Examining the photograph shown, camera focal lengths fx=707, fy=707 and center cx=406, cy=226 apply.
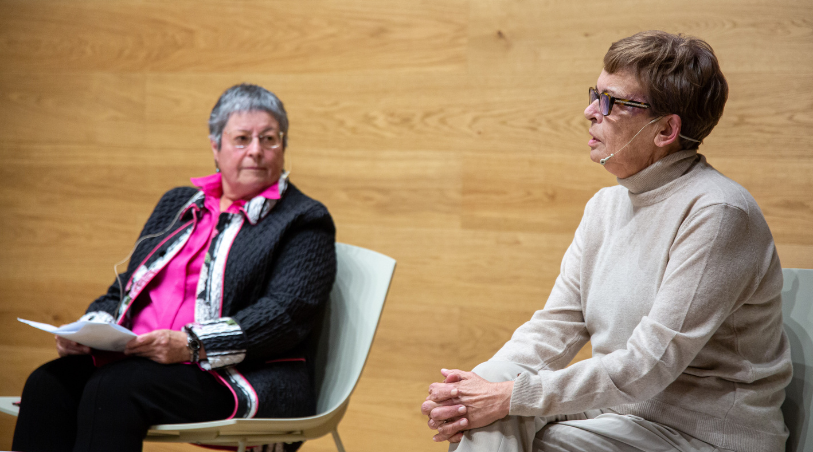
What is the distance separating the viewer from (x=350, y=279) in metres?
1.99

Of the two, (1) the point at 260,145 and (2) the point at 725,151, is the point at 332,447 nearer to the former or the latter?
(1) the point at 260,145

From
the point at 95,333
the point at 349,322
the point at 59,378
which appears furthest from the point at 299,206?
the point at 59,378

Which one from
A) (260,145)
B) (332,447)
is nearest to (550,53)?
(260,145)

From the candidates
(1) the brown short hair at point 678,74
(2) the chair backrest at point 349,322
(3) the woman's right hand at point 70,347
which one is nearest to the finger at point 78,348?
(3) the woman's right hand at point 70,347

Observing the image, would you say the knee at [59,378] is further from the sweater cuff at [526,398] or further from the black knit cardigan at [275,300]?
the sweater cuff at [526,398]

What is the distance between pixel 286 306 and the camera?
1.77m

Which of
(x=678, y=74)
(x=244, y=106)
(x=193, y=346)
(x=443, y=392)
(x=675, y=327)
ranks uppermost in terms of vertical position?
(x=678, y=74)

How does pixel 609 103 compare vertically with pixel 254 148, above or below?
above

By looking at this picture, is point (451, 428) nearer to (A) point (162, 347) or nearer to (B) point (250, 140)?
(A) point (162, 347)

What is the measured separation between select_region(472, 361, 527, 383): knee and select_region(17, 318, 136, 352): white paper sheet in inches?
33.4

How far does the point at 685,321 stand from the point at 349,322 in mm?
981

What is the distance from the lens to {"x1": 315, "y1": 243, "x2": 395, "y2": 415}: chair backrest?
1853 millimetres

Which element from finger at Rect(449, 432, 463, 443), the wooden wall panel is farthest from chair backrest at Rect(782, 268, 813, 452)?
the wooden wall panel

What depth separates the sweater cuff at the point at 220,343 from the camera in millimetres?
1705
